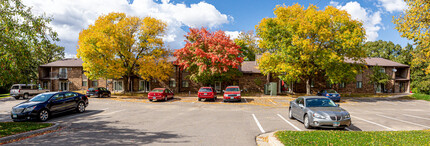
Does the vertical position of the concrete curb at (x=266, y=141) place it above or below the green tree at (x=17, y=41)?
below

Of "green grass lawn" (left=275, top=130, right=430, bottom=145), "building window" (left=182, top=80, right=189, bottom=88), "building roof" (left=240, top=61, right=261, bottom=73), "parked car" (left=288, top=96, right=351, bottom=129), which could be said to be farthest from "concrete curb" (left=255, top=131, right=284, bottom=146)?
"building window" (left=182, top=80, right=189, bottom=88)

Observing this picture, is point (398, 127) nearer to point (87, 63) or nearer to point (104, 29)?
point (104, 29)

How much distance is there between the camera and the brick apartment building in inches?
1292

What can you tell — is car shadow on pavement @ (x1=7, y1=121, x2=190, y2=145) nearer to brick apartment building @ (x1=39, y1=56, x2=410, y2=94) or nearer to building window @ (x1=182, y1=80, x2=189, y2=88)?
brick apartment building @ (x1=39, y1=56, x2=410, y2=94)

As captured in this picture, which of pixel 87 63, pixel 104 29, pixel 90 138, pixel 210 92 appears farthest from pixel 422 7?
pixel 87 63

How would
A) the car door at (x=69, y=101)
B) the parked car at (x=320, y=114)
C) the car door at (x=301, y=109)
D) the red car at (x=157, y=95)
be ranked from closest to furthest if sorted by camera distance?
the parked car at (x=320, y=114), the car door at (x=301, y=109), the car door at (x=69, y=101), the red car at (x=157, y=95)

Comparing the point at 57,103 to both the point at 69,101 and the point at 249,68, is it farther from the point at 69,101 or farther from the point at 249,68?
the point at 249,68

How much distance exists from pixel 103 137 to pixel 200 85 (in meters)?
26.3

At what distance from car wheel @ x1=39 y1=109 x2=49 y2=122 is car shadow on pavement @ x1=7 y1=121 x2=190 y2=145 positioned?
9.94 ft

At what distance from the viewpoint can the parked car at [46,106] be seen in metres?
10.1

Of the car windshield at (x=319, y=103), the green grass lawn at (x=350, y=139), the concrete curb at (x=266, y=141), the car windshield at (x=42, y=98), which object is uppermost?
the car windshield at (x=42, y=98)

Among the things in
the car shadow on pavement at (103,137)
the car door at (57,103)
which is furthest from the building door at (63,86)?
the car shadow on pavement at (103,137)

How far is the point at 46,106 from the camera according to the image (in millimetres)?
10891

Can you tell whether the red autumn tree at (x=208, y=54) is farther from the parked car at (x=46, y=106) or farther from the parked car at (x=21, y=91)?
the parked car at (x=21, y=91)
